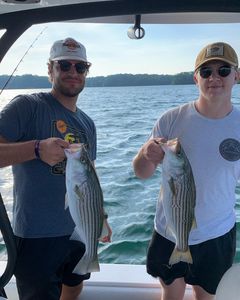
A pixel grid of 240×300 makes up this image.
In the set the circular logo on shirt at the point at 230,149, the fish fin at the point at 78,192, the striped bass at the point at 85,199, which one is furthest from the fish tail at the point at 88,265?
the circular logo on shirt at the point at 230,149

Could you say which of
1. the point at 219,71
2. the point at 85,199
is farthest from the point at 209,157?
the point at 85,199

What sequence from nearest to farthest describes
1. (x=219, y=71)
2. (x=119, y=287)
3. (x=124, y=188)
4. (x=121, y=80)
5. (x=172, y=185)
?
(x=172, y=185) → (x=219, y=71) → (x=119, y=287) → (x=121, y=80) → (x=124, y=188)

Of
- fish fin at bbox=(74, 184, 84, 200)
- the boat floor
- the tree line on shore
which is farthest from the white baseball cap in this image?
the boat floor

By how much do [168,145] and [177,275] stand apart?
95 cm

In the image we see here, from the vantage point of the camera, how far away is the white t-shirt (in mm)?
2094

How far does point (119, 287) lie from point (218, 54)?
173 centimetres

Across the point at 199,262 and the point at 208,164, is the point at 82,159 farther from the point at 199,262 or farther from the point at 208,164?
the point at 199,262

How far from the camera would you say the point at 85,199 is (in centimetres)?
161

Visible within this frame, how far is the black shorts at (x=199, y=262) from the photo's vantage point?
7.18 ft

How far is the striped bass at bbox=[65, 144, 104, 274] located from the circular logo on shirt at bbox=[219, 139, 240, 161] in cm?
82

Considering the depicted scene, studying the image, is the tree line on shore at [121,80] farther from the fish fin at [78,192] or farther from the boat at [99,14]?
the fish fin at [78,192]

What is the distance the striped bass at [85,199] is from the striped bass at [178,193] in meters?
0.32

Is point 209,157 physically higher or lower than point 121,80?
lower

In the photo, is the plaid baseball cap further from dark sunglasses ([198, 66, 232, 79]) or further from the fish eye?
the fish eye
